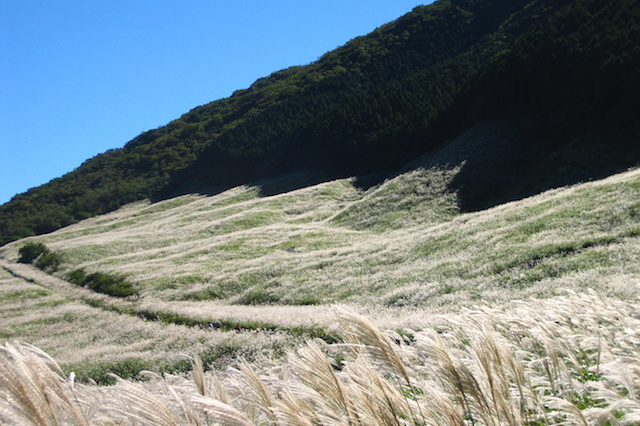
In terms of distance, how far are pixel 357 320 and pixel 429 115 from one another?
71.1m

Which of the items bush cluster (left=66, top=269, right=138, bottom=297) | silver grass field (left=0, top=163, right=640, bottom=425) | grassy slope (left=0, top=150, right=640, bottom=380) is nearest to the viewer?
silver grass field (left=0, top=163, right=640, bottom=425)

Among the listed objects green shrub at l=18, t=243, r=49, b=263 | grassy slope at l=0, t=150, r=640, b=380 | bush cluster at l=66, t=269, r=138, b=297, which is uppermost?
green shrub at l=18, t=243, r=49, b=263

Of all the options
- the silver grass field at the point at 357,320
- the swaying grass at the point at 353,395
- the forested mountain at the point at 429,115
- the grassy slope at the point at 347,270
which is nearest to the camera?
the swaying grass at the point at 353,395

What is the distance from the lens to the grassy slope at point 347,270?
1788 centimetres

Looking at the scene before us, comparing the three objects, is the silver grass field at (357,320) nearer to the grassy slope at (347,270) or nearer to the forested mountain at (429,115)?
the grassy slope at (347,270)

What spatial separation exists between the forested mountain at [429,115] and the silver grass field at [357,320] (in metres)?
11.4

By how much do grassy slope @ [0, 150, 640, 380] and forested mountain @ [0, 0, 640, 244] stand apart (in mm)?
11889

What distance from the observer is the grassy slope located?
17.9m

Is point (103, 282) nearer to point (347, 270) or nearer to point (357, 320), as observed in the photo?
point (347, 270)

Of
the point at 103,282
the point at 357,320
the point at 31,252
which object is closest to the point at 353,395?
the point at 357,320

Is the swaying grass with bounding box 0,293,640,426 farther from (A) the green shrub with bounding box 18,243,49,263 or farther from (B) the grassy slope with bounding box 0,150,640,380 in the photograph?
(A) the green shrub with bounding box 18,243,49,263

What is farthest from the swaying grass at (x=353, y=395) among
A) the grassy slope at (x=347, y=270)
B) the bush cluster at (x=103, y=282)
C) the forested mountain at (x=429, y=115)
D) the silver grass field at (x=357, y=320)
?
the forested mountain at (x=429, y=115)

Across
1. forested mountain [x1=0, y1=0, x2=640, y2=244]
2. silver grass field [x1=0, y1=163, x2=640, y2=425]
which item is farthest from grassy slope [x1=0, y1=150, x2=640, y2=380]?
forested mountain [x1=0, y1=0, x2=640, y2=244]

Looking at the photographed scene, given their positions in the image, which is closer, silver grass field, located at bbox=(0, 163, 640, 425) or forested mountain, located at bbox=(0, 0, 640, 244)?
silver grass field, located at bbox=(0, 163, 640, 425)
